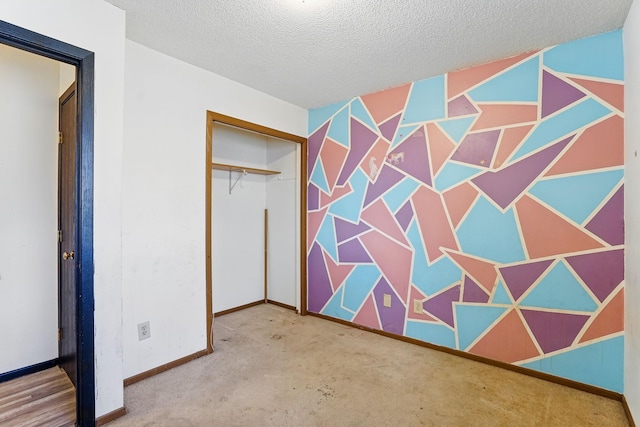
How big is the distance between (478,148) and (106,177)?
253cm

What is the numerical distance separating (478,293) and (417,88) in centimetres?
181

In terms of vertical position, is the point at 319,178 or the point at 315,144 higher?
the point at 315,144

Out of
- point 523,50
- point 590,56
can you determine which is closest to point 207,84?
point 523,50

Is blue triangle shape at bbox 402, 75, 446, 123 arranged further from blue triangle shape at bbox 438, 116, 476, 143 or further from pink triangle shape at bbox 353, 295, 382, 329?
pink triangle shape at bbox 353, 295, 382, 329

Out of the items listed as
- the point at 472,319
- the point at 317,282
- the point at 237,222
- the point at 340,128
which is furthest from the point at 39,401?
the point at 340,128

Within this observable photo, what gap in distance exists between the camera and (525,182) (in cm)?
224

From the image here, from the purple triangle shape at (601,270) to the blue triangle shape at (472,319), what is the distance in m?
0.55

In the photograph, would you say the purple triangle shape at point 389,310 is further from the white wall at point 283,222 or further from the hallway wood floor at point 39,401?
the hallway wood floor at point 39,401

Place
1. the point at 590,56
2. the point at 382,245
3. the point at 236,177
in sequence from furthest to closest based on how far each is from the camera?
1. the point at 236,177
2. the point at 382,245
3. the point at 590,56

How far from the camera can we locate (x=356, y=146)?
318 centimetres

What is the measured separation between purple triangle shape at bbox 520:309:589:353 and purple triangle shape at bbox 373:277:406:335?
3.19 ft

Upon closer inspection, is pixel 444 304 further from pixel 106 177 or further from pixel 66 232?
pixel 66 232

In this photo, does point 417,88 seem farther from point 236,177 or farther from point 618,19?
point 236,177

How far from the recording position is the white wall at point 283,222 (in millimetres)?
3703
